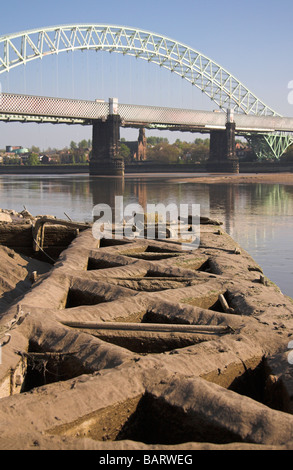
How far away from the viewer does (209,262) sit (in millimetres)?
6656

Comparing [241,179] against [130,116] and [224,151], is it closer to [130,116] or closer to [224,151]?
[130,116]

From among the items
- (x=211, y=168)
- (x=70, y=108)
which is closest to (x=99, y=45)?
(x=70, y=108)

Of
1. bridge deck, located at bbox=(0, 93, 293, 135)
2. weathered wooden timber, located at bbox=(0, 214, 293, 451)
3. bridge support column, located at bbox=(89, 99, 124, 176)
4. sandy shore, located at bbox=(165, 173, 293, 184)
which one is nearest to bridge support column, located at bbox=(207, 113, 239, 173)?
bridge deck, located at bbox=(0, 93, 293, 135)

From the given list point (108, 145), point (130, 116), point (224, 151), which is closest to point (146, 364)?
point (108, 145)

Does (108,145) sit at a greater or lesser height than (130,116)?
lesser

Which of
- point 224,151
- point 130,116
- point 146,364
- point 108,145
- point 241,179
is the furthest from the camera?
point 224,151

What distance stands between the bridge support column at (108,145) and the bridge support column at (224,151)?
22.5m

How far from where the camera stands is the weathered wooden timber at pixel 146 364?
234cm

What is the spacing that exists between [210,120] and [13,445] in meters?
91.7

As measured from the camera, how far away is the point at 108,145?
77.9 m

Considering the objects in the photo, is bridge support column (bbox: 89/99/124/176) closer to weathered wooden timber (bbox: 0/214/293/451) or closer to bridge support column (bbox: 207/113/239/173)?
bridge support column (bbox: 207/113/239/173)

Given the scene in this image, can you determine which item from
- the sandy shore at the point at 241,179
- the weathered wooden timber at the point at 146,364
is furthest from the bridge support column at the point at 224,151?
the weathered wooden timber at the point at 146,364

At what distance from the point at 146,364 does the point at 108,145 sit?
76602 mm

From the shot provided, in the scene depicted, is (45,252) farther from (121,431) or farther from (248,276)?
(121,431)
